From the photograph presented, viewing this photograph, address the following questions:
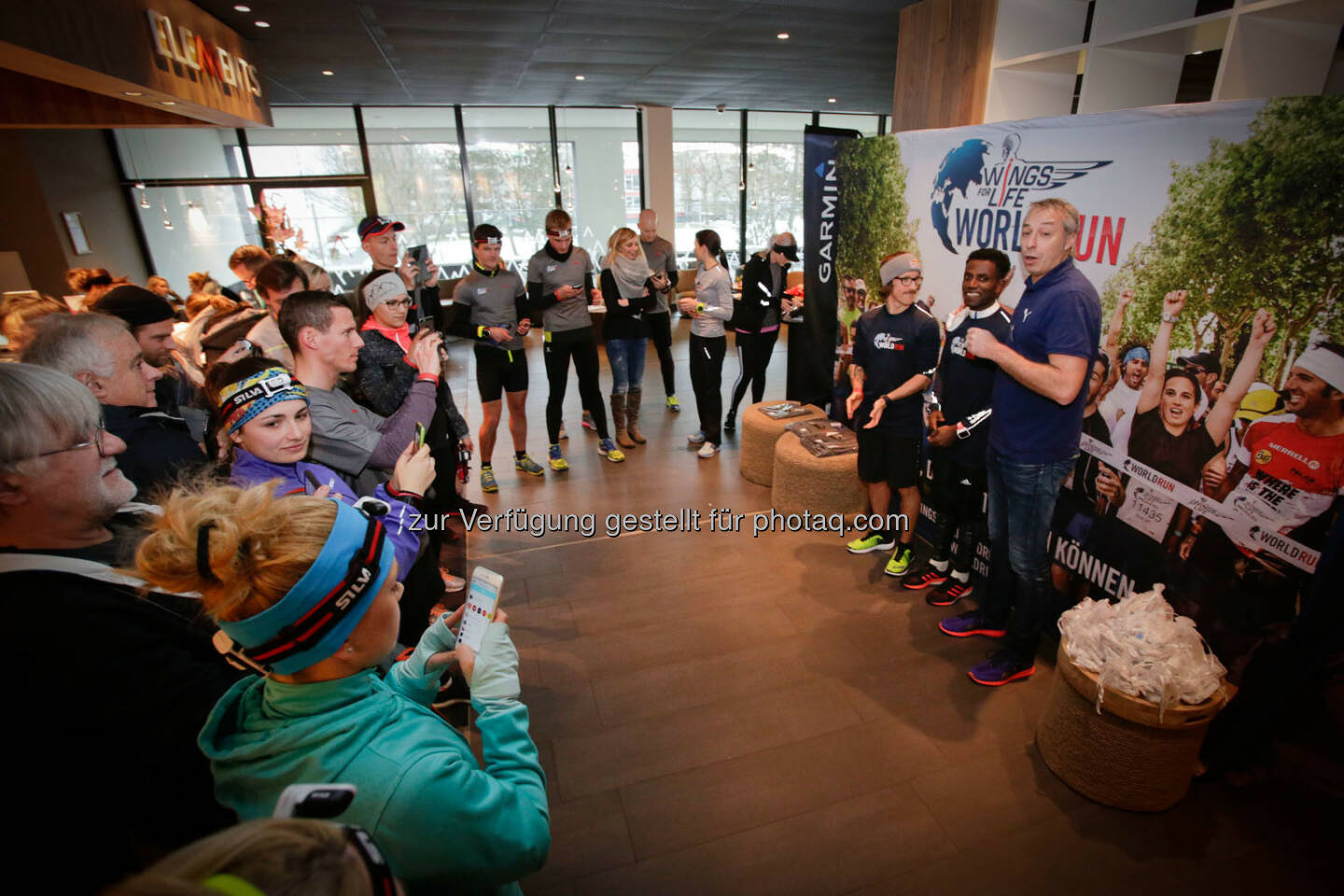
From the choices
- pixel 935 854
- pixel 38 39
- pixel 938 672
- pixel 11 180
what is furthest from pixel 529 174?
pixel 935 854

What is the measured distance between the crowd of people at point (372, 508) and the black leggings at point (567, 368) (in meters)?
0.17

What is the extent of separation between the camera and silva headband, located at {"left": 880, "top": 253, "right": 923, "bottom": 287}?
3035 millimetres

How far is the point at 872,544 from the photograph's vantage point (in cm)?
354

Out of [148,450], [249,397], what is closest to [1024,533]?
[249,397]

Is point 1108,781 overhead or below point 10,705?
below

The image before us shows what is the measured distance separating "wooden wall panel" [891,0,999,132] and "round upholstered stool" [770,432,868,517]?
2.10 meters

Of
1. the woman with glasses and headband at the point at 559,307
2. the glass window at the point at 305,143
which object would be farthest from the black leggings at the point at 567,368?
the glass window at the point at 305,143

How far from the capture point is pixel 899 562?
3320 mm

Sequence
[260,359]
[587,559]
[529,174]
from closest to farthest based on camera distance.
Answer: [260,359]
[587,559]
[529,174]

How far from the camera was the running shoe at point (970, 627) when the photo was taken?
9.23 ft

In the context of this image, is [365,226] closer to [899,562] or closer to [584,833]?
[584,833]

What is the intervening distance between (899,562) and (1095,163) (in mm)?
1996

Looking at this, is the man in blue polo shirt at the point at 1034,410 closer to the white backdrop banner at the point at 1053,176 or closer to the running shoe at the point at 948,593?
the white backdrop banner at the point at 1053,176

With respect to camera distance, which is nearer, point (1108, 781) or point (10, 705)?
point (10, 705)
